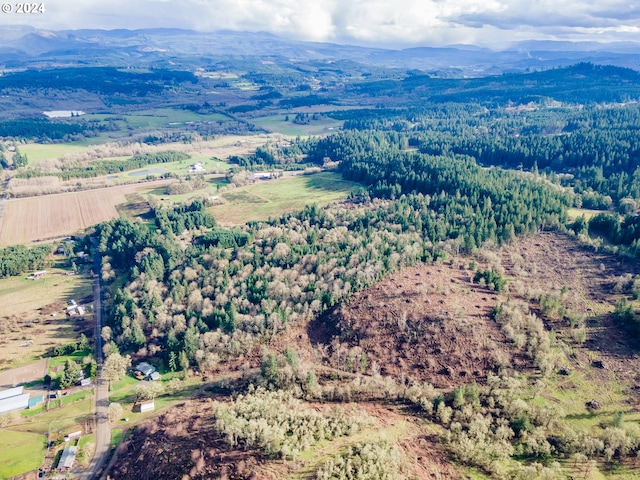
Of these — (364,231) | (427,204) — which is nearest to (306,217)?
(364,231)

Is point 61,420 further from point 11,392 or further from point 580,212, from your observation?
point 580,212

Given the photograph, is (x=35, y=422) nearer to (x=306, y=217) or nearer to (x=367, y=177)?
(x=306, y=217)

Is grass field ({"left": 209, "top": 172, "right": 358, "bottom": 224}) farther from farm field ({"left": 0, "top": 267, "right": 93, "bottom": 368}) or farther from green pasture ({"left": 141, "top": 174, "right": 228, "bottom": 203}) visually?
farm field ({"left": 0, "top": 267, "right": 93, "bottom": 368})

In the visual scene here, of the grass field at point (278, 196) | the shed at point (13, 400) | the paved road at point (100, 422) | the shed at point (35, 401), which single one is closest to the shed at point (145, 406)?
the paved road at point (100, 422)

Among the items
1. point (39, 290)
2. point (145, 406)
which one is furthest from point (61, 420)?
point (39, 290)

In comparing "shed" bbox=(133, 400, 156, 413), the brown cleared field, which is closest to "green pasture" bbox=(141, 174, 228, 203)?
the brown cleared field
